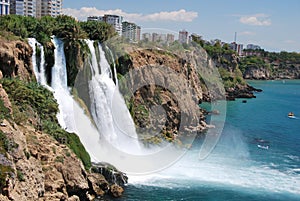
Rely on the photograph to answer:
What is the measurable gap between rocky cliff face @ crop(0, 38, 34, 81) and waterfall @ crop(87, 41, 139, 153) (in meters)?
5.25

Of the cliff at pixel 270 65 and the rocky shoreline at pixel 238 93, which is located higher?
the cliff at pixel 270 65

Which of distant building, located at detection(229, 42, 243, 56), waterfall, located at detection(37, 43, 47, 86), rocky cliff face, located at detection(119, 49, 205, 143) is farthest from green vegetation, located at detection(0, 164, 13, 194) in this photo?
distant building, located at detection(229, 42, 243, 56)

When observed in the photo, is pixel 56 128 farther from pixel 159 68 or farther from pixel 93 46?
pixel 159 68

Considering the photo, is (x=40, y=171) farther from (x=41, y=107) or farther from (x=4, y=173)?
(x=41, y=107)

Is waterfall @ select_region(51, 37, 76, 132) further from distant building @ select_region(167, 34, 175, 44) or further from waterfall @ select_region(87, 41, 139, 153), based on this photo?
distant building @ select_region(167, 34, 175, 44)

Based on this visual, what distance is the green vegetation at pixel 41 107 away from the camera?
18578mm

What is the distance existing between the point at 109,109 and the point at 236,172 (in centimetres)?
938

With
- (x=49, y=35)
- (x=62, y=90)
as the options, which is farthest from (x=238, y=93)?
(x=62, y=90)

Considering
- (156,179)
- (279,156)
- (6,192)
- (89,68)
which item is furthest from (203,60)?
(6,192)

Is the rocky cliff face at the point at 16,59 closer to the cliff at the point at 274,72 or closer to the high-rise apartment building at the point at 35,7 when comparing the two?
the high-rise apartment building at the point at 35,7

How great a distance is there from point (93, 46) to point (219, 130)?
1629cm

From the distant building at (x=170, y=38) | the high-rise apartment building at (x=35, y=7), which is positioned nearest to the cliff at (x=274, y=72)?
the high-rise apartment building at (x=35, y=7)

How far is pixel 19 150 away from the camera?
44.5 ft

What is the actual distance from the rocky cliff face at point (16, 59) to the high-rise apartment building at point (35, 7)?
147 ft
